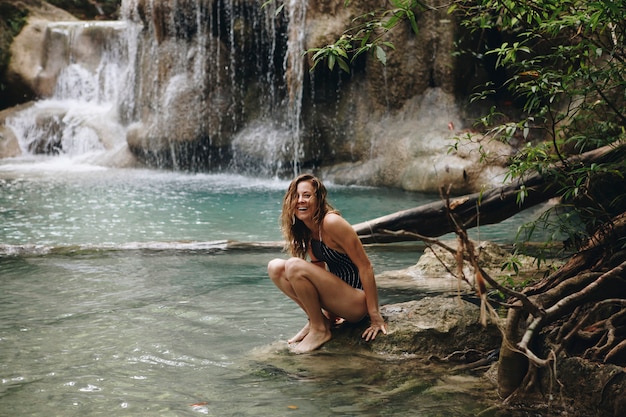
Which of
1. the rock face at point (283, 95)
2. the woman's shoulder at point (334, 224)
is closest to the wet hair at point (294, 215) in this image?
the woman's shoulder at point (334, 224)

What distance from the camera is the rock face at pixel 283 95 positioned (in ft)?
50.5

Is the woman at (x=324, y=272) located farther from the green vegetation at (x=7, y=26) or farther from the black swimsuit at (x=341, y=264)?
the green vegetation at (x=7, y=26)

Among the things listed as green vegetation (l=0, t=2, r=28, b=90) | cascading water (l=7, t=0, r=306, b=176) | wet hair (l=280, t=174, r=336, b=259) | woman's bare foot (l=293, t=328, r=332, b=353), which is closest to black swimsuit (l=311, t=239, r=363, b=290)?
wet hair (l=280, t=174, r=336, b=259)

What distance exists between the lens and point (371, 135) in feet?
53.6

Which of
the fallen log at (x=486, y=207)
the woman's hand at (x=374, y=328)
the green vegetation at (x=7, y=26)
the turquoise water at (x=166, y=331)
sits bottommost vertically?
the turquoise water at (x=166, y=331)

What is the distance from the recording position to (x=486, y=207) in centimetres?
541

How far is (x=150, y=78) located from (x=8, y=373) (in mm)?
15529

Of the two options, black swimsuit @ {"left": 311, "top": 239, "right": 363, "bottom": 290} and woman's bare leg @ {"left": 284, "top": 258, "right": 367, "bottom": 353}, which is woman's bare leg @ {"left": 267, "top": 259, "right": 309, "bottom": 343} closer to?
woman's bare leg @ {"left": 284, "top": 258, "right": 367, "bottom": 353}

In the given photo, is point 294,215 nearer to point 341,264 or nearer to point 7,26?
point 341,264

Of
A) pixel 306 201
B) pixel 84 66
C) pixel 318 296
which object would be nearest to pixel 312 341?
pixel 318 296


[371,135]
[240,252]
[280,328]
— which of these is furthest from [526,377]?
[371,135]

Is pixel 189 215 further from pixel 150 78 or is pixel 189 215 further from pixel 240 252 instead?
pixel 150 78

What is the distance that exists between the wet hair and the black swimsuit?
0.44 feet

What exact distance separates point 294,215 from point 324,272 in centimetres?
43
